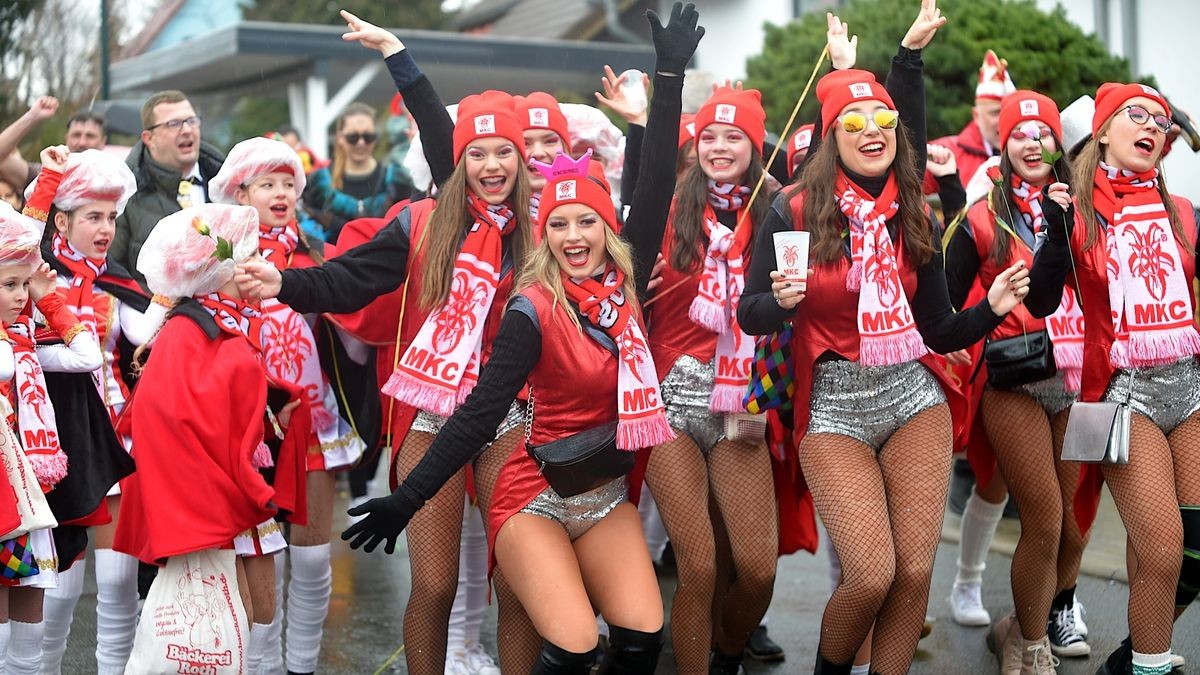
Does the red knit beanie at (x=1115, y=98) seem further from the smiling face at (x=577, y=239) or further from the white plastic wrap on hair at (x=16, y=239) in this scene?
the white plastic wrap on hair at (x=16, y=239)

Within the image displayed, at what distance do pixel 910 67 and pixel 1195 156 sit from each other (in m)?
7.58

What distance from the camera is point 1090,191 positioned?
5598mm

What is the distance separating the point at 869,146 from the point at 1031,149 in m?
1.01

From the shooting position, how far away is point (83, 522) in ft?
17.6

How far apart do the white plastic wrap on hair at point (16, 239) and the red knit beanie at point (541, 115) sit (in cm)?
184

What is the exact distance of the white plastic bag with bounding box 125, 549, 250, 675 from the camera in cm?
479

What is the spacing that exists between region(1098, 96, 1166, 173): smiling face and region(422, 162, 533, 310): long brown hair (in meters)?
2.15

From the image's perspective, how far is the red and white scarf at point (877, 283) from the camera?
16.8 feet

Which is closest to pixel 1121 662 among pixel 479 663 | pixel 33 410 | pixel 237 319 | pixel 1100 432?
pixel 1100 432

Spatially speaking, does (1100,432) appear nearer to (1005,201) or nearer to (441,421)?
(1005,201)

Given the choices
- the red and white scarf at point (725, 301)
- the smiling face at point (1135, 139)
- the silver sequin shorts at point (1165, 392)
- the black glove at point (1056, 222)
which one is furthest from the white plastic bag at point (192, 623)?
the smiling face at point (1135, 139)

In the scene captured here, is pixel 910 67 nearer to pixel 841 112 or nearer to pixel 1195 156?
pixel 841 112

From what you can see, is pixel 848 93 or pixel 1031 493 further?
pixel 1031 493

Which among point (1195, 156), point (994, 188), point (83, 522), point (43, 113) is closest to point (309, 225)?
point (43, 113)
